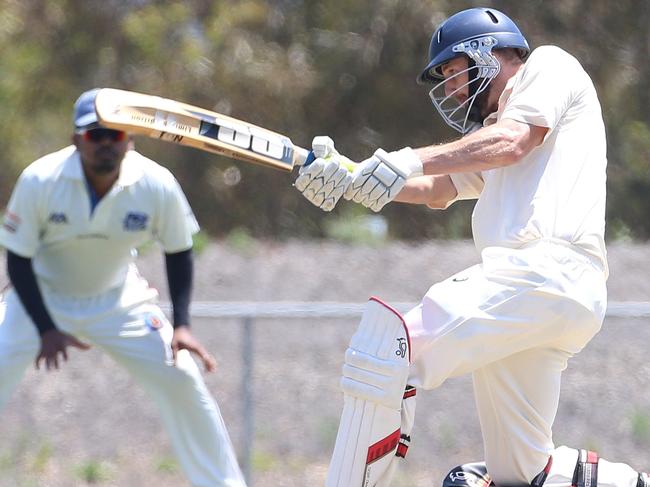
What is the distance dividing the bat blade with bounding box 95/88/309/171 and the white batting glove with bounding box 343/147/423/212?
0.68 ft

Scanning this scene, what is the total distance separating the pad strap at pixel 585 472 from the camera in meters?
4.55

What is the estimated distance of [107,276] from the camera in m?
5.49

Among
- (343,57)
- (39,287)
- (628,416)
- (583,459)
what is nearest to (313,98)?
(343,57)

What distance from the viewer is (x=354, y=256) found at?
10406 millimetres

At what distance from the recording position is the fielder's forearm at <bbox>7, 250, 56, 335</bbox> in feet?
17.0

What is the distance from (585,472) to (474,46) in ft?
4.97

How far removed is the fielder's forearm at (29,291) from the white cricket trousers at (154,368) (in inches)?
4.2

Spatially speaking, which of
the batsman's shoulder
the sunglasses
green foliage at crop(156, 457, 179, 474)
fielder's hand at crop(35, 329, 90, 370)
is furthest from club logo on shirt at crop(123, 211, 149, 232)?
green foliage at crop(156, 457, 179, 474)

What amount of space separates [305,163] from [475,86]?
0.71 meters

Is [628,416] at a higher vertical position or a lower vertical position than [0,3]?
lower

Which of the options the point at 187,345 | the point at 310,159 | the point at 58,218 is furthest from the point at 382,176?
the point at 58,218

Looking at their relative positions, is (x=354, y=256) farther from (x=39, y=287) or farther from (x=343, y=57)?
(x=39, y=287)

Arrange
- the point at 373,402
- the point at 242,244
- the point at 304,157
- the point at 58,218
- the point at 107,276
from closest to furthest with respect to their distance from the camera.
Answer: the point at 373,402 → the point at 304,157 → the point at 58,218 → the point at 107,276 → the point at 242,244

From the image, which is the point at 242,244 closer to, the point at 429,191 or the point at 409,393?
the point at 429,191
